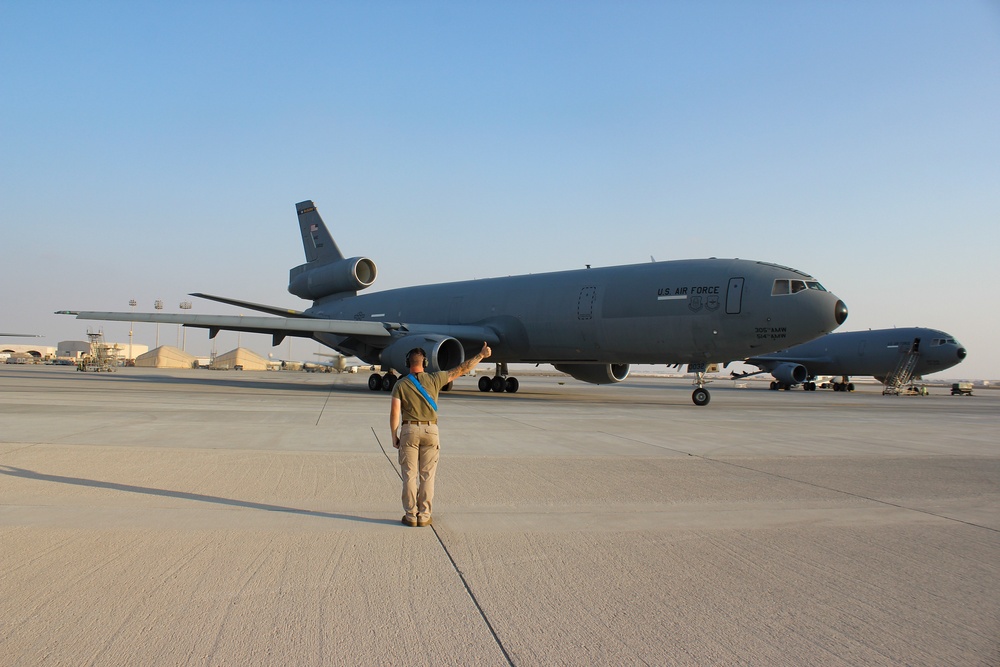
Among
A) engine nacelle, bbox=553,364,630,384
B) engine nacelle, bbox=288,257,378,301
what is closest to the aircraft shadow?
engine nacelle, bbox=553,364,630,384

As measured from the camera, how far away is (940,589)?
3555 mm

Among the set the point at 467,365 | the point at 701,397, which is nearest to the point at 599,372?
the point at 701,397

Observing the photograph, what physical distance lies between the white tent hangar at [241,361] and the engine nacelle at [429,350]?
8195cm

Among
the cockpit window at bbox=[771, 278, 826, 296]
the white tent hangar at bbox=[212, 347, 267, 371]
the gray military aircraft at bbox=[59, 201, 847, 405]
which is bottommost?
the white tent hangar at bbox=[212, 347, 267, 371]

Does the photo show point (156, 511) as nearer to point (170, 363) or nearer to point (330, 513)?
point (330, 513)

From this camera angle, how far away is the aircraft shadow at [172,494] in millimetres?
4965

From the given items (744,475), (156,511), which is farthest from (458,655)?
(744,475)

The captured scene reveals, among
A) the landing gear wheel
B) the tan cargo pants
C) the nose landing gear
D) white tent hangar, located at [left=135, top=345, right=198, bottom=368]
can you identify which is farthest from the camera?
white tent hangar, located at [left=135, top=345, right=198, bottom=368]

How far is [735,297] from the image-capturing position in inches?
701

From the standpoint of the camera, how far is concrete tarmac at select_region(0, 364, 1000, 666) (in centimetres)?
278

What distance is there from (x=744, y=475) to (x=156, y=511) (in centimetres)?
556

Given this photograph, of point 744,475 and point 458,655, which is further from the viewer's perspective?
point 744,475

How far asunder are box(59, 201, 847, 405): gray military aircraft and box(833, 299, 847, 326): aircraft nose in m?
0.03

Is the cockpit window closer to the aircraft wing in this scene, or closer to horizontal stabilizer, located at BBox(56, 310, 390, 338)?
the aircraft wing
